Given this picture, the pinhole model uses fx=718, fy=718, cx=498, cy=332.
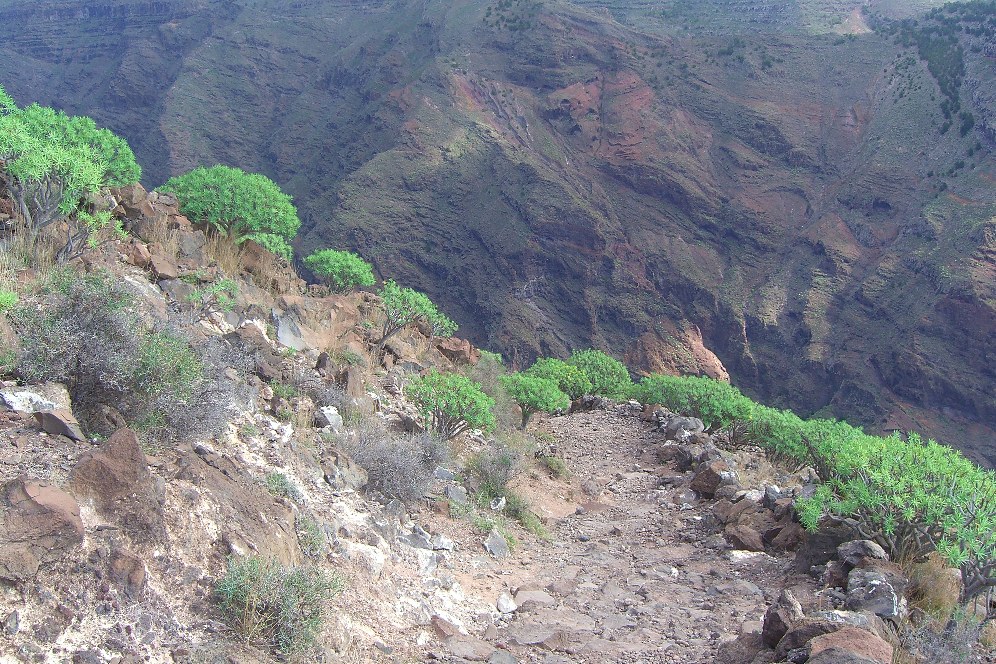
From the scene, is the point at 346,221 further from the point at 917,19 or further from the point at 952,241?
the point at 917,19

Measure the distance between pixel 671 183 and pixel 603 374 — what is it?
4118 centimetres

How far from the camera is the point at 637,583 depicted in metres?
7.00

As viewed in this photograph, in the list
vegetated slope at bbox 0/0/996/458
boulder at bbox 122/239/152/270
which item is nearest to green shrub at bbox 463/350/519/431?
boulder at bbox 122/239/152/270

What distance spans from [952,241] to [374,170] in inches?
1616

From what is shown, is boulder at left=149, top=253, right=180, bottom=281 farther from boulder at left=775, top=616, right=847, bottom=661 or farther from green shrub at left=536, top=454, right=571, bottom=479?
boulder at left=775, top=616, right=847, bottom=661

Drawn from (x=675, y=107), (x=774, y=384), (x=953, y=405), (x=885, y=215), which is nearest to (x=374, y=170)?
(x=675, y=107)

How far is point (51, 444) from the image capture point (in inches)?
173

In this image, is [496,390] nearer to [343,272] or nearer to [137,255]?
[343,272]

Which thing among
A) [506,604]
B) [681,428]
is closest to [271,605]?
[506,604]

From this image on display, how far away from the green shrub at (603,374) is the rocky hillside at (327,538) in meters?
11.1

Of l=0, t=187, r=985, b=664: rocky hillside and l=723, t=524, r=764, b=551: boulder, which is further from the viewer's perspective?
l=723, t=524, r=764, b=551: boulder

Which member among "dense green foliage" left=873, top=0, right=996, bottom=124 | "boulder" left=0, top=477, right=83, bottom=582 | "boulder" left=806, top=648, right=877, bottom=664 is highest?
"dense green foliage" left=873, top=0, right=996, bottom=124

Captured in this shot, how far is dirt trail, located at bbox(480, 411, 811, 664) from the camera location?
540 centimetres

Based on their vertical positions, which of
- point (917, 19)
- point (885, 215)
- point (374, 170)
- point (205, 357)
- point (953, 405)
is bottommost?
point (953, 405)
